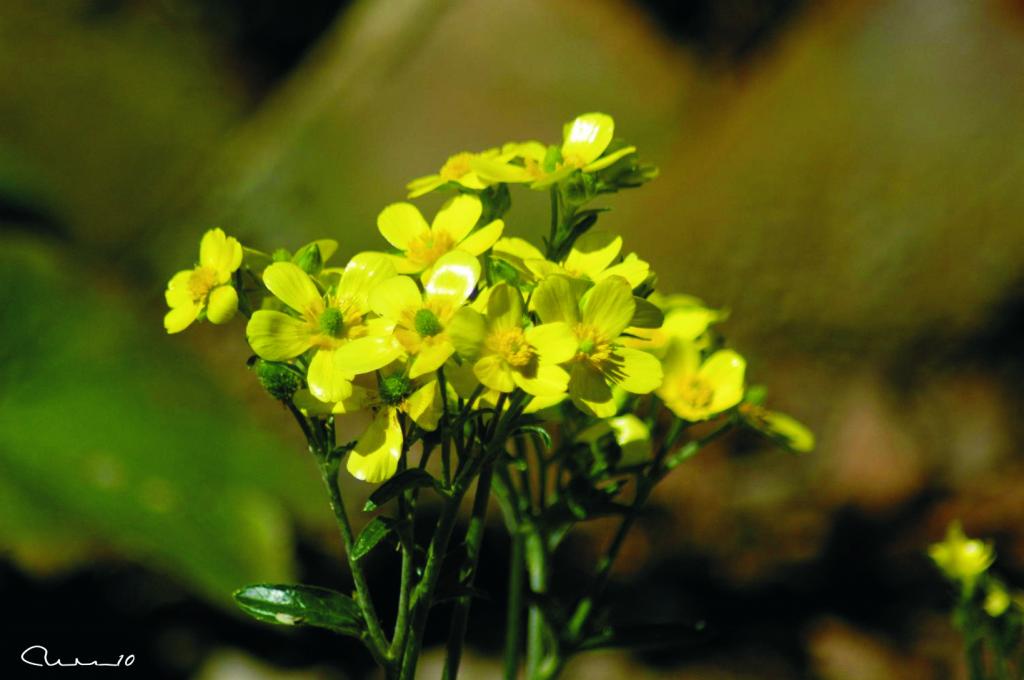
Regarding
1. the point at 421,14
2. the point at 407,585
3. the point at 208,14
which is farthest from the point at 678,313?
the point at 208,14

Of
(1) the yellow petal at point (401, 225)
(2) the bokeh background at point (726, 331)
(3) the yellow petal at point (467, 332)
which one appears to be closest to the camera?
(3) the yellow petal at point (467, 332)

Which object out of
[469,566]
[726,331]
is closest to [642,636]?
[469,566]

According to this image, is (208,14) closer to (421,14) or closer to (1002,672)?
(421,14)

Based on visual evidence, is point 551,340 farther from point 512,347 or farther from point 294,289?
point 294,289

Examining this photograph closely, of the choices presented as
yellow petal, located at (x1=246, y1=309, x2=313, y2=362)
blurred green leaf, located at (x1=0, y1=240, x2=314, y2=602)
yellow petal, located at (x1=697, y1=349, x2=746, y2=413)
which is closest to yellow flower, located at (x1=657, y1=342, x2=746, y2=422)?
yellow petal, located at (x1=697, y1=349, x2=746, y2=413)

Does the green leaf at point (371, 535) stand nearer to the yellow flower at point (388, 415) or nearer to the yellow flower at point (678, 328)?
the yellow flower at point (388, 415)

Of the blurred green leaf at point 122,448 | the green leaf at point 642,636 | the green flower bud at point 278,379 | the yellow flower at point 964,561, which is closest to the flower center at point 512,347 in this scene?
the green flower bud at point 278,379
